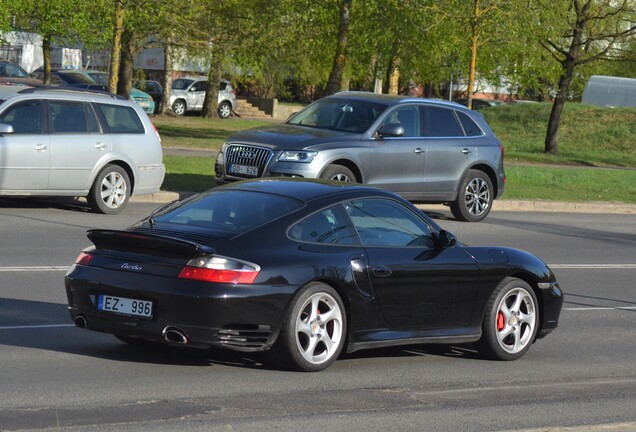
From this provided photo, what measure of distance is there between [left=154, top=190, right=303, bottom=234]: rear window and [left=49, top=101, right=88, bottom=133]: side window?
881cm

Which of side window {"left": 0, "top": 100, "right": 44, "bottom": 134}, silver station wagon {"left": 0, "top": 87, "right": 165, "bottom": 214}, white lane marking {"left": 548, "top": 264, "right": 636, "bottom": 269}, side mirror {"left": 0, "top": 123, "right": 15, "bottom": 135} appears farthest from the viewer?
side window {"left": 0, "top": 100, "right": 44, "bottom": 134}

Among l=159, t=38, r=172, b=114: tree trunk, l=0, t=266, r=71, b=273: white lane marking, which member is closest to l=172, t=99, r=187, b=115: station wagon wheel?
l=159, t=38, r=172, b=114: tree trunk

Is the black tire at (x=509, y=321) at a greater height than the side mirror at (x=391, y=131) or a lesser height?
lesser

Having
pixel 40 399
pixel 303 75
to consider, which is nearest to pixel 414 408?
pixel 40 399

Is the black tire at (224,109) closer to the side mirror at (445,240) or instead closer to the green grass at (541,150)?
the green grass at (541,150)

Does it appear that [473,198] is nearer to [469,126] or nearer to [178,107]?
[469,126]

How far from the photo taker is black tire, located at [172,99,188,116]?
52.2m

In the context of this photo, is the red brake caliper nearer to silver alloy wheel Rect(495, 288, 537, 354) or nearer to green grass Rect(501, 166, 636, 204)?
silver alloy wheel Rect(495, 288, 537, 354)

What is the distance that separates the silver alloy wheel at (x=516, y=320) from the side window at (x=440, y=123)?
10.5 meters

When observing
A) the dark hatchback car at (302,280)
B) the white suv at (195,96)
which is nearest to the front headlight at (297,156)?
the dark hatchback car at (302,280)

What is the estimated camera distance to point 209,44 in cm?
3375

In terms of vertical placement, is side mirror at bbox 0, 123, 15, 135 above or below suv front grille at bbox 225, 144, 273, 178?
above

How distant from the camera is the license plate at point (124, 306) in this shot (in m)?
7.54

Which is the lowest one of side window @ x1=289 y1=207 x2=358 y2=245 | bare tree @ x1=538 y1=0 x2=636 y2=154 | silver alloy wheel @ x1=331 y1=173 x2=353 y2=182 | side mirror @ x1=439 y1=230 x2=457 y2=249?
silver alloy wheel @ x1=331 y1=173 x2=353 y2=182
